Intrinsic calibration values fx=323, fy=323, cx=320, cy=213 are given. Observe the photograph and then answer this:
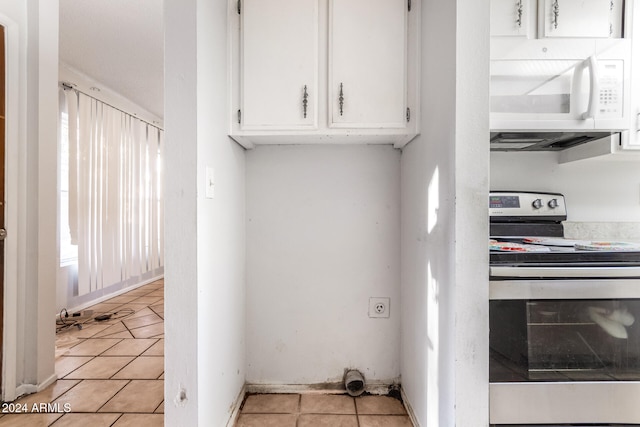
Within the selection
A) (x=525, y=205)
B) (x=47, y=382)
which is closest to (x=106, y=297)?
(x=47, y=382)

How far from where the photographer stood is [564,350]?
120cm

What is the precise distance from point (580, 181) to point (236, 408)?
2.24m

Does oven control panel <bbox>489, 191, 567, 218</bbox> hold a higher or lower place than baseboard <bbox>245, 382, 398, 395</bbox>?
higher

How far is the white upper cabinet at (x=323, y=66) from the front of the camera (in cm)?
145

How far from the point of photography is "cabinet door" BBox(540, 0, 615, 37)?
1.53 meters

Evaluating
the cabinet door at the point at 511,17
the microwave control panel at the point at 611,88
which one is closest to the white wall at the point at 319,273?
the cabinet door at the point at 511,17

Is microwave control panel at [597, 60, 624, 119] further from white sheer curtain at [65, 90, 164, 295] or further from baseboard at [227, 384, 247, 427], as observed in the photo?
white sheer curtain at [65, 90, 164, 295]

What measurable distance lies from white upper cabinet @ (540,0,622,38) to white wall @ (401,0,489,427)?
0.66m

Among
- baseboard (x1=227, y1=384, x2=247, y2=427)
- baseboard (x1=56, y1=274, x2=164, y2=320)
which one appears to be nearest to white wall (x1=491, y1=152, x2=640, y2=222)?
baseboard (x1=227, y1=384, x2=247, y2=427)

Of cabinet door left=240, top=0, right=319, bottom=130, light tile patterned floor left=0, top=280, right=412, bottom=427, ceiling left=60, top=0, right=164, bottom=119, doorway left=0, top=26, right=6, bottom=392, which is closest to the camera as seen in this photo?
cabinet door left=240, top=0, right=319, bottom=130

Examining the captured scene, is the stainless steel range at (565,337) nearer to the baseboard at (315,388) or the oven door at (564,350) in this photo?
the oven door at (564,350)

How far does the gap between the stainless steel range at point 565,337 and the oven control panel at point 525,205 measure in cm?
58

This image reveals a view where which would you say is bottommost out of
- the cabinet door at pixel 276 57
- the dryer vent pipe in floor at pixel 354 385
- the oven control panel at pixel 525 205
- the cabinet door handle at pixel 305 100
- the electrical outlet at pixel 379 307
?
the dryer vent pipe in floor at pixel 354 385

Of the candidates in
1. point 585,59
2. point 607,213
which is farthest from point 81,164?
point 607,213
